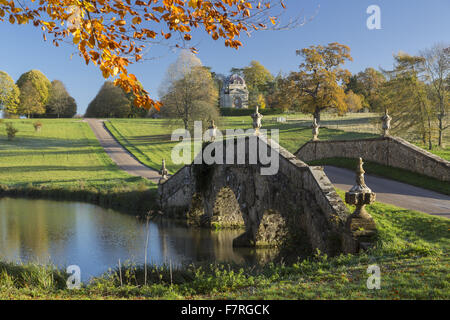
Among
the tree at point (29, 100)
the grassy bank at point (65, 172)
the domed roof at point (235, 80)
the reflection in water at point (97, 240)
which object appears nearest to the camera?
the reflection in water at point (97, 240)

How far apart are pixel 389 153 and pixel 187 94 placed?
94.0 ft

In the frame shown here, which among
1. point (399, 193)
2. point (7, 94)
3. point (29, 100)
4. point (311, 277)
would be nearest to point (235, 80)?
point (29, 100)

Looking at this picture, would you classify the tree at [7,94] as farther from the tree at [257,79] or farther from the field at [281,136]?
the tree at [257,79]

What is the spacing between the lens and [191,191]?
2030 cm

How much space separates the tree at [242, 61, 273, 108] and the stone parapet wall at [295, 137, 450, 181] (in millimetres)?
44774

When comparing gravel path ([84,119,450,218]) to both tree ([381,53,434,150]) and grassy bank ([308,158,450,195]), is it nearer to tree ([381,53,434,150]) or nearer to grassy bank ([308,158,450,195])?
grassy bank ([308,158,450,195])

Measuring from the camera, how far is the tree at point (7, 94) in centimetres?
4920

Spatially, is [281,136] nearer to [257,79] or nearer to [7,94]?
[257,79]

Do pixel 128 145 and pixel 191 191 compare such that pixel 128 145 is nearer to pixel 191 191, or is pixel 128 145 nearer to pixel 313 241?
pixel 191 191

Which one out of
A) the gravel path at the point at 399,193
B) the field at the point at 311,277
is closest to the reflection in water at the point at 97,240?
the field at the point at 311,277

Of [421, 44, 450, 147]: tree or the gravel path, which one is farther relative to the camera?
[421, 44, 450, 147]: tree

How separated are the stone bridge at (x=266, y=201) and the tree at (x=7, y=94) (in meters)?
37.2

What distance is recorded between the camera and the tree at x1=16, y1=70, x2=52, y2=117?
68.1 m

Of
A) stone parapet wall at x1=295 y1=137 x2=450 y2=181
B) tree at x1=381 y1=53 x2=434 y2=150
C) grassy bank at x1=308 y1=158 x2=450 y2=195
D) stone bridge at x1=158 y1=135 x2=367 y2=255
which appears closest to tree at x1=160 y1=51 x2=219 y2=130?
tree at x1=381 y1=53 x2=434 y2=150
